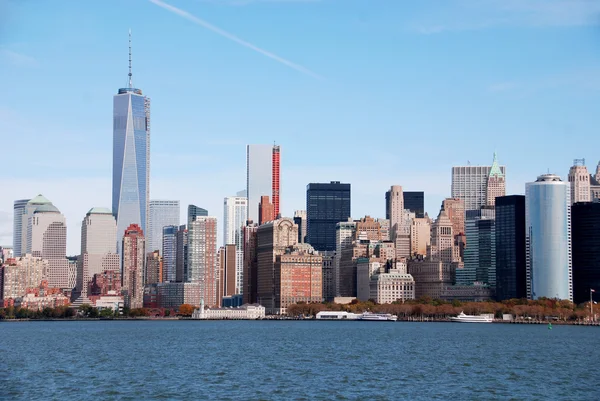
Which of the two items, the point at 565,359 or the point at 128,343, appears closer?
the point at 565,359

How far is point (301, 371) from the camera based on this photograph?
8825cm

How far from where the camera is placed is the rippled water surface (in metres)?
72.6

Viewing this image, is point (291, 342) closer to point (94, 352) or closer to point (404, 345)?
point (404, 345)

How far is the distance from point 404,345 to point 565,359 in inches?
1089

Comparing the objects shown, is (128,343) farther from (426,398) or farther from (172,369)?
(426,398)

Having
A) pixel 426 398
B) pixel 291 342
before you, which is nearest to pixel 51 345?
pixel 291 342

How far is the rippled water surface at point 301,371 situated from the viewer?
72.6 meters

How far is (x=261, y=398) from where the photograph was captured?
69.6 metres

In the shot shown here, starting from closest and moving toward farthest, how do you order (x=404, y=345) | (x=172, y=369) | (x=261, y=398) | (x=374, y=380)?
1. (x=261, y=398)
2. (x=374, y=380)
3. (x=172, y=369)
4. (x=404, y=345)

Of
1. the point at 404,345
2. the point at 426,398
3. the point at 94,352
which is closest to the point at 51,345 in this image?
the point at 94,352

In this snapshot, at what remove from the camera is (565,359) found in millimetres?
107125

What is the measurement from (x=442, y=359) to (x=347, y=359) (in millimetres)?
9406

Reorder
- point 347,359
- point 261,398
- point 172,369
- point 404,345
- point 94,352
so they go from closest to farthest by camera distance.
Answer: point 261,398 < point 172,369 < point 347,359 < point 94,352 < point 404,345

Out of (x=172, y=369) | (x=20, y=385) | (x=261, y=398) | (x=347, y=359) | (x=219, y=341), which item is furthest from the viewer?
(x=219, y=341)
